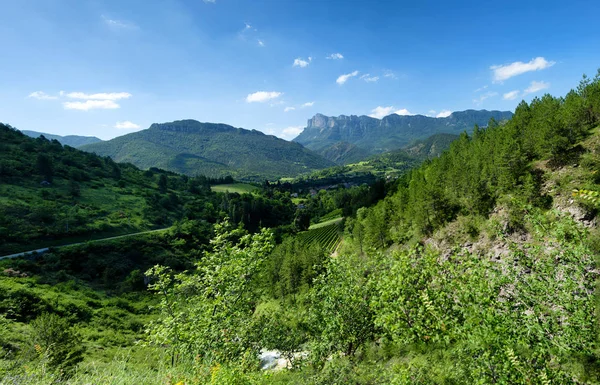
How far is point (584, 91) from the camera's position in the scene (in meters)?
57.8

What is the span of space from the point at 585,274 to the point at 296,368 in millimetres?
13421

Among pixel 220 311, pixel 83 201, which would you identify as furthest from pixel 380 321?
pixel 83 201

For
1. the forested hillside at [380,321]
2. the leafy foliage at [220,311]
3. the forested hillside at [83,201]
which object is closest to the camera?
the forested hillside at [380,321]

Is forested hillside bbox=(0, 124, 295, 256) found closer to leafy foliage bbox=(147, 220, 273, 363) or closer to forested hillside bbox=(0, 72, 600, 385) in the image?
forested hillside bbox=(0, 72, 600, 385)

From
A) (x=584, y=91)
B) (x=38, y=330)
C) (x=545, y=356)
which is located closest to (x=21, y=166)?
(x=38, y=330)

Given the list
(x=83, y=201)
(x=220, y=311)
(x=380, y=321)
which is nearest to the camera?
(x=380, y=321)

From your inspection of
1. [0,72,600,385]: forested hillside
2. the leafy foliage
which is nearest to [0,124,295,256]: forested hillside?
[0,72,600,385]: forested hillside

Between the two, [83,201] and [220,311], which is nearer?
[220,311]

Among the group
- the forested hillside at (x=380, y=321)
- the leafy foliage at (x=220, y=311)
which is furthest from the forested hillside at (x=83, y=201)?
the leafy foliage at (x=220, y=311)

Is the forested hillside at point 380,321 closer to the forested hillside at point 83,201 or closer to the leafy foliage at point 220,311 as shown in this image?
the leafy foliage at point 220,311

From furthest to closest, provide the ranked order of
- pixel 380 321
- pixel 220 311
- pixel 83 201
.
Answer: pixel 83 201, pixel 220 311, pixel 380 321

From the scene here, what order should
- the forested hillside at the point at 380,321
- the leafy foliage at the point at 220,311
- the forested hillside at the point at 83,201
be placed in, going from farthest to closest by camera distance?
the forested hillside at the point at 83,201 → the leafy foliage at the point at 220,311 → the forested hillside at the point at 380,321

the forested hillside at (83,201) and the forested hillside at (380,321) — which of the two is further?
the forested hillside at (83,201)

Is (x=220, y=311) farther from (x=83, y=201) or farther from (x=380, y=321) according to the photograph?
(x=83, y=201)
